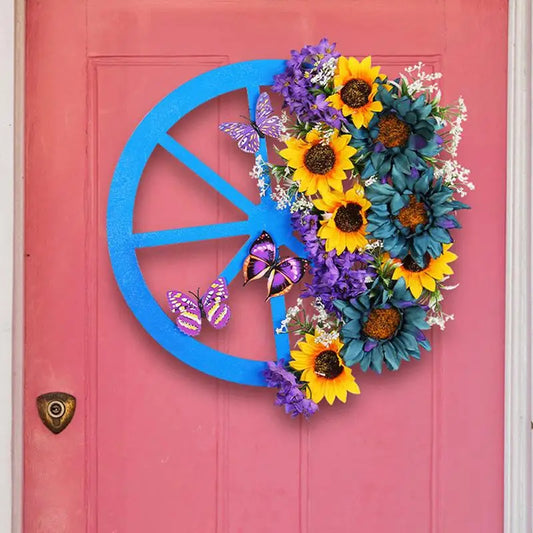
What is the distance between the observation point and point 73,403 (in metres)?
1.47

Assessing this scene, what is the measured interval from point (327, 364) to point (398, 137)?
484 mm

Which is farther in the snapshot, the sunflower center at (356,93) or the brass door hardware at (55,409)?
the brass door hardware at (55,409)

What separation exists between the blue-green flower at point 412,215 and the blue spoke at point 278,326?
24cm

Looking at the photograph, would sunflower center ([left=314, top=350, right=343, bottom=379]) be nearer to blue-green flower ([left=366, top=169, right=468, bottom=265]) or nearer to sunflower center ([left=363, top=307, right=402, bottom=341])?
sunflower center ([left=363, top=307, right=402, bottom=341])

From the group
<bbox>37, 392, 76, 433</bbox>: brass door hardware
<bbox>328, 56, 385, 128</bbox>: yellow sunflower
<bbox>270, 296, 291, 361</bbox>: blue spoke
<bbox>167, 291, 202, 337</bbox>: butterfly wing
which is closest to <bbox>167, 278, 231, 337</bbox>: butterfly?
<bbox>167, 291, 202, 337</bbox>: butterfly wing

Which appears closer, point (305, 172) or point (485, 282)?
point (305, 172)

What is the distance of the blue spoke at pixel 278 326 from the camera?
1.43 m

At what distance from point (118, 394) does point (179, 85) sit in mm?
683

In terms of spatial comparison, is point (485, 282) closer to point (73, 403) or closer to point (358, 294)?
point (358, 294)

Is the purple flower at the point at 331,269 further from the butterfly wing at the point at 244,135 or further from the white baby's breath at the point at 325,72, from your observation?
the white baby's breath at the point at 325,72

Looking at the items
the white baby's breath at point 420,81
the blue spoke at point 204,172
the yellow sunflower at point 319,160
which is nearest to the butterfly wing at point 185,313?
the blue spoke at point 204,172

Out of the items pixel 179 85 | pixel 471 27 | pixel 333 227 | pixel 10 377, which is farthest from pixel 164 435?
pixel 471 27

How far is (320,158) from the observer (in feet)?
4.49

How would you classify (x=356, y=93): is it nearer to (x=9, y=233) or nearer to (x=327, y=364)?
(x=327, y=364)
